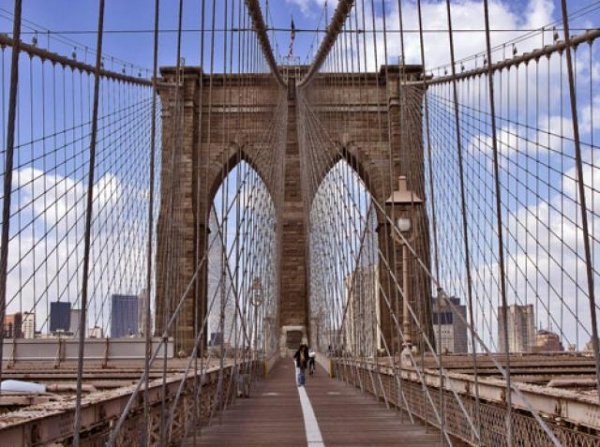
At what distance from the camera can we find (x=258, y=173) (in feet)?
59.1

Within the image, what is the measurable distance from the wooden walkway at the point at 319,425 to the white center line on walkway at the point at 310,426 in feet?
0.11

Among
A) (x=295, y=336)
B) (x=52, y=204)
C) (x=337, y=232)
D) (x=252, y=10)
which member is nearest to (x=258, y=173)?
(x=337, y=232)

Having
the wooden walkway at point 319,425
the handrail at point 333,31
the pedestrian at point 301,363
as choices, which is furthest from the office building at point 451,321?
the handrail at point 333,31

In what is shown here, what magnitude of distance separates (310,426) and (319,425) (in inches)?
4.1

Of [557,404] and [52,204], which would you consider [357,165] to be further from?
[557,404]

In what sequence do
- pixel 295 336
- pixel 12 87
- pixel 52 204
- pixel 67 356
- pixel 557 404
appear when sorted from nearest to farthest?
pixel 12 87 → pixel 557 404 → pixel 52 204 → pixel 67 356 → pixel 295 336

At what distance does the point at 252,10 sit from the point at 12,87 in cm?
1686

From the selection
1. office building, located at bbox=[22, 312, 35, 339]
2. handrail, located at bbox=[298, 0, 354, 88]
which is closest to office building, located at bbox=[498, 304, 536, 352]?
handrail, located at bbox=[298, 0, 354, 88]

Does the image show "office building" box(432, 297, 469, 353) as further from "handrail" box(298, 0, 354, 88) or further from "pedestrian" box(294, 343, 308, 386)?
"handrail" box(298, 0, 354, 88)

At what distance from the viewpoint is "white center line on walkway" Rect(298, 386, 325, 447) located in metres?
5.87

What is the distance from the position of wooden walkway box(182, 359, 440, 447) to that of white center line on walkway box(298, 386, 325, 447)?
3cm

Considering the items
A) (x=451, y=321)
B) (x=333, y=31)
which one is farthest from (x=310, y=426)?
(x=451, y=321)

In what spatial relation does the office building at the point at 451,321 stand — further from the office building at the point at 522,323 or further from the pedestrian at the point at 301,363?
the pedestrian at the point at 301,363

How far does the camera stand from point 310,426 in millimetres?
7012
